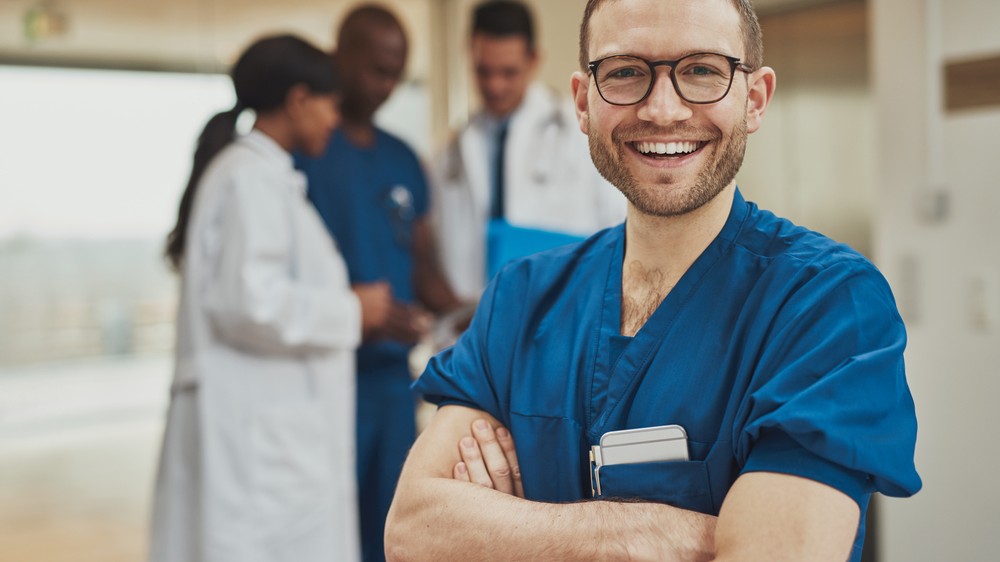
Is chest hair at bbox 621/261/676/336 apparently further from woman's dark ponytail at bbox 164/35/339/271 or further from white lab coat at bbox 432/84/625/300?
woman's dark ponytail at bbox 164/35/339/271

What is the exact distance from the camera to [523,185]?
2670mm

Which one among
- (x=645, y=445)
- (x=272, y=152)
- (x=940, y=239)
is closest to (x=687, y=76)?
(x=645, y=445)

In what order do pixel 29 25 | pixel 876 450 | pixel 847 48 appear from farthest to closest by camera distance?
pixel 29 25 < pixel 847 48 < pixel 876 450

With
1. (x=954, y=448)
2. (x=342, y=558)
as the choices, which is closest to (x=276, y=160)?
(x=342, y=558)

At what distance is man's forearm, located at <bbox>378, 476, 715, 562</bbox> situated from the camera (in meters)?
1.07

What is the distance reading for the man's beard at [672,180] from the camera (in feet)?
3.72

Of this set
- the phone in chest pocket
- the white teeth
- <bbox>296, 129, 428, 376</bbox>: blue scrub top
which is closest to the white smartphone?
the phone in chest pocket

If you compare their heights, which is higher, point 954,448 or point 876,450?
point 876,450

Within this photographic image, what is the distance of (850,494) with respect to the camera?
0.99 m

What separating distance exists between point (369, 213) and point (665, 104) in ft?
5.54

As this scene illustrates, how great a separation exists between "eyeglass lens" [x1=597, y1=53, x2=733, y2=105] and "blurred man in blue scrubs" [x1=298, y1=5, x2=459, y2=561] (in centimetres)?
151

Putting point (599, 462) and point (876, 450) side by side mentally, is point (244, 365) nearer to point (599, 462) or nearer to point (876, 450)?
point (599, 462)

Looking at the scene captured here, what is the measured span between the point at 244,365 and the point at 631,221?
1.32m

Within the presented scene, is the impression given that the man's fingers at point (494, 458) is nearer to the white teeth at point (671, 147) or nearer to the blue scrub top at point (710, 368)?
the blue scrub top at point (710, 368)
